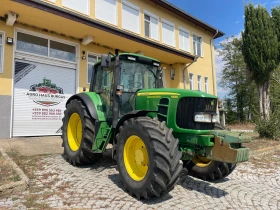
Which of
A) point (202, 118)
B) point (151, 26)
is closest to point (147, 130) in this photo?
point (202, 118)

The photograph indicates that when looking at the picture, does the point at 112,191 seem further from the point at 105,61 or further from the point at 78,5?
the point at 78,5

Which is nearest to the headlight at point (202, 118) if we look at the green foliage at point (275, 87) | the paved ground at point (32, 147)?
the paved ground at point (32, 147)

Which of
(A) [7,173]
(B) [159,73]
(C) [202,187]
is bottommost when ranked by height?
(C) [202,187]

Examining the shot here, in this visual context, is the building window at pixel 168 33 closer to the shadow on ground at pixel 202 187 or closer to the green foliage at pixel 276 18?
the green foliage at pixel 276 18

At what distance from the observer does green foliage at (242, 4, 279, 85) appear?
53.8ft

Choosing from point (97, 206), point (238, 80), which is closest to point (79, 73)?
point (97, 206)

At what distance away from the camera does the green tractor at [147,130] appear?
11.3 ft

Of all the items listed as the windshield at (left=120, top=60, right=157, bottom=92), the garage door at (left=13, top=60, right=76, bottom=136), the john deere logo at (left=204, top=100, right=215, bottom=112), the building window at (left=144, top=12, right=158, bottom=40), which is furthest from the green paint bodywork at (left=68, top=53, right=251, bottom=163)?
the building window at (left=144, top=12, right=158, bottom=40)

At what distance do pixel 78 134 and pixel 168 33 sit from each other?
11.6 m

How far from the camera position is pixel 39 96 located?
9.33m

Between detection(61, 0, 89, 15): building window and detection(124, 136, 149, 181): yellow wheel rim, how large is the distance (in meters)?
8.33

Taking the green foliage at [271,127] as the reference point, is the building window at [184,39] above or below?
above

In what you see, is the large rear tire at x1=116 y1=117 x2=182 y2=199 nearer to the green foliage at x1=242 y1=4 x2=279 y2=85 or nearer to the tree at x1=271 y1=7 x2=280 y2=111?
the green foliage at x1=242 y1=4 x2=279 y2=85

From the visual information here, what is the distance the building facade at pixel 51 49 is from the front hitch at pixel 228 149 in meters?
3.27
